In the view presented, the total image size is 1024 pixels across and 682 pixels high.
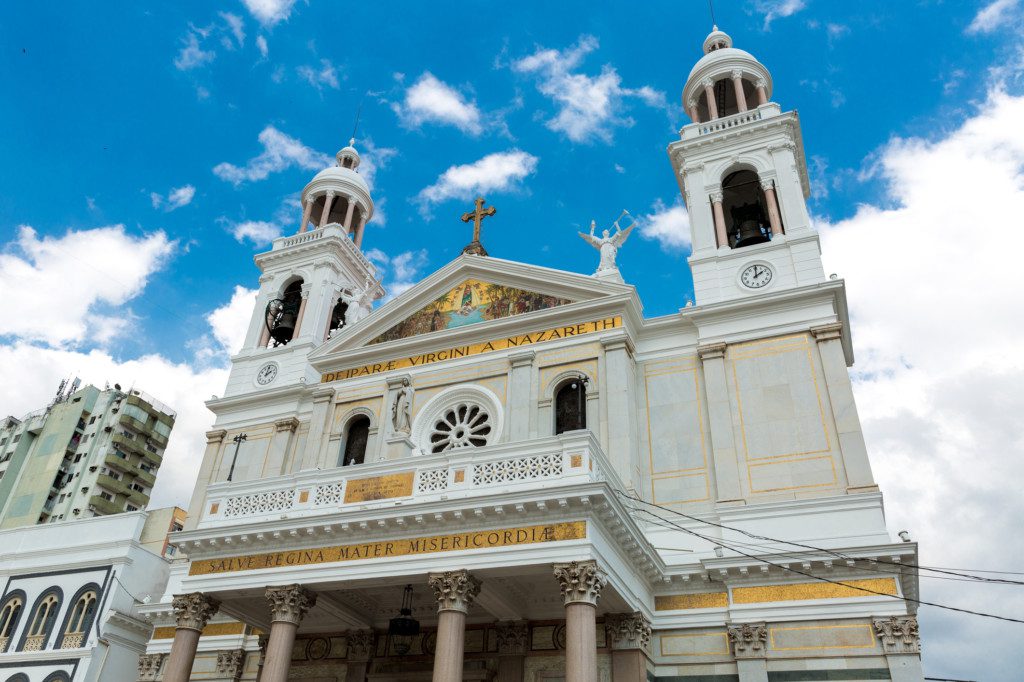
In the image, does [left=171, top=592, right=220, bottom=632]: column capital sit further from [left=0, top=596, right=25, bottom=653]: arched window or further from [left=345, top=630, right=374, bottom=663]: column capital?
[left=0, top=596, right=25, bottom=653]: arched window

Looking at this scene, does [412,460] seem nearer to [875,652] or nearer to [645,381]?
[645,381]

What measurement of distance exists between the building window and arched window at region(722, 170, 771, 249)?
23135 mm

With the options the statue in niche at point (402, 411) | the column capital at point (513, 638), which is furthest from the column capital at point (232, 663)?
the statue in niche at point (402, 411)

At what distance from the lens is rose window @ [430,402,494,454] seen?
70.2 feet

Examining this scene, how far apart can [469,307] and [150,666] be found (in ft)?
44.5

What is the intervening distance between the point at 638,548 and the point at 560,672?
3.49 m

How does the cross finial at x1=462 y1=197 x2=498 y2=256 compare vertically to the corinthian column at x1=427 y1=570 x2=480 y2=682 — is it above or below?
above

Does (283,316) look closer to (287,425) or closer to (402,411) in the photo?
(287,425)

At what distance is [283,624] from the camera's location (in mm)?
16125

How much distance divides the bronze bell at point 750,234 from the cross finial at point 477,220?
7.64m

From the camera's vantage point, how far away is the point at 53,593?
27000mm

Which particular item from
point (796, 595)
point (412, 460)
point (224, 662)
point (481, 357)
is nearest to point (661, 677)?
point (796, 595)

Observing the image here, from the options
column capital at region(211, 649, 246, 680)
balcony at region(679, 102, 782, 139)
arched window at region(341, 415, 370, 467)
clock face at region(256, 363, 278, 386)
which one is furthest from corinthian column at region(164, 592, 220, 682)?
balcony at region(679, 102, 782, 139)

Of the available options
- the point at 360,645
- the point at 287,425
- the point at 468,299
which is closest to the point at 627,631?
the point at 360,645
